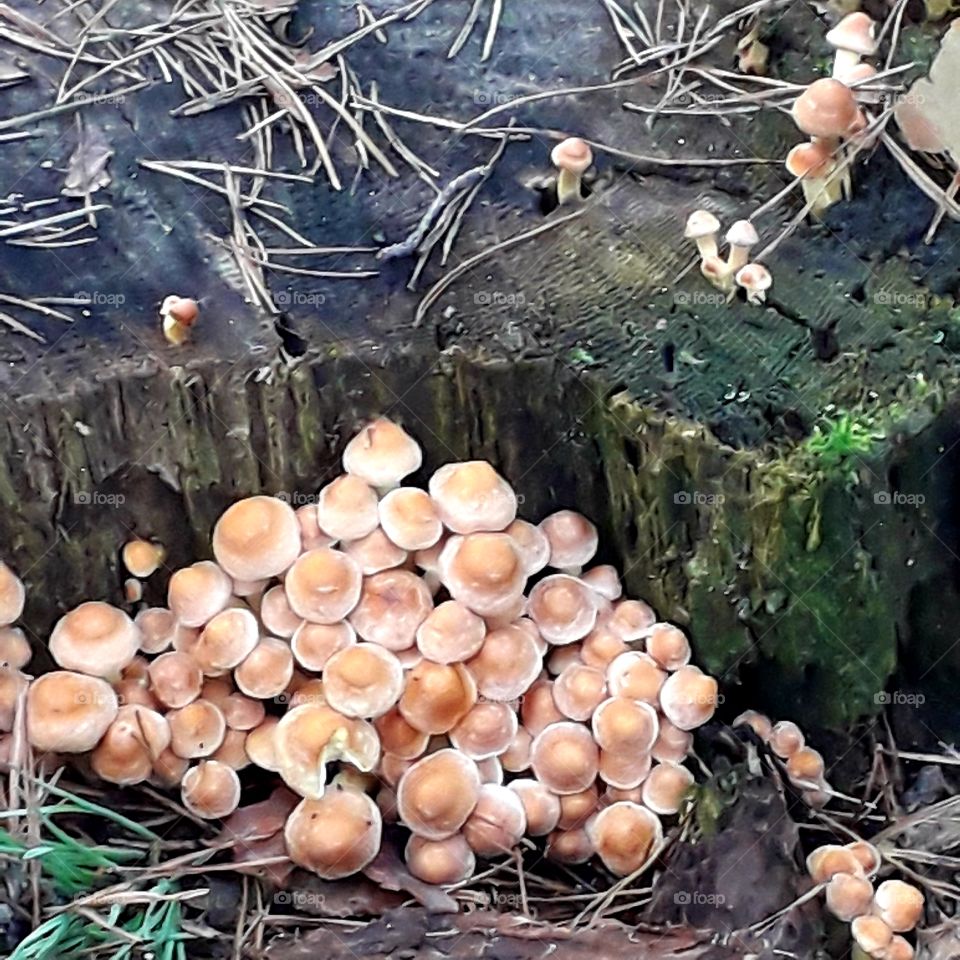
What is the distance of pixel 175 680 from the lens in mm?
3020

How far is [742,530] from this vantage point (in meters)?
3.03

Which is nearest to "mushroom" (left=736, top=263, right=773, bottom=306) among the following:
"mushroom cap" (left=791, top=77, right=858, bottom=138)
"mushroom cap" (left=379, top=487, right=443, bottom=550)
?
"mushroom cap" (left=791, top=77, right=858, bottom=138)

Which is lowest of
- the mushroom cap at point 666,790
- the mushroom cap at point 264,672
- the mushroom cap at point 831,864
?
the mushroom cap at point 831,864

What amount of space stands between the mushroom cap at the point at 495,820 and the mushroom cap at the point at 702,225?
1.66 meters

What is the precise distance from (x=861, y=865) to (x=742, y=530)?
966 mm

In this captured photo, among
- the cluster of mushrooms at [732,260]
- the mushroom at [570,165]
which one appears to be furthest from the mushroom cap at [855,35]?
the mushroom at [570,165]

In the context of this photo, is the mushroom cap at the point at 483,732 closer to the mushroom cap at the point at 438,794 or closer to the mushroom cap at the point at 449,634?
the mushroom cap at the point at 438,794

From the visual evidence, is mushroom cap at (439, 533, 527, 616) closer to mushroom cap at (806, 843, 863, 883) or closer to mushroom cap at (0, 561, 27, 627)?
mushroom cap at (806, 843, 863, 883)

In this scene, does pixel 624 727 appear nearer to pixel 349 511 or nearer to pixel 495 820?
pixel 495 820

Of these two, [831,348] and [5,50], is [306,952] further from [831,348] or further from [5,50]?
[5,50]

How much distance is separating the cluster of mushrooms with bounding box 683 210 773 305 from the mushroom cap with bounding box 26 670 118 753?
206 cm

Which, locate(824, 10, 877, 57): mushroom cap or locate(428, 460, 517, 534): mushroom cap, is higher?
locate(824, 10, 877, 57): mushroom cap

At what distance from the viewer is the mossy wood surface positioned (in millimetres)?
2949

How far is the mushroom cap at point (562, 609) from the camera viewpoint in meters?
3.11
